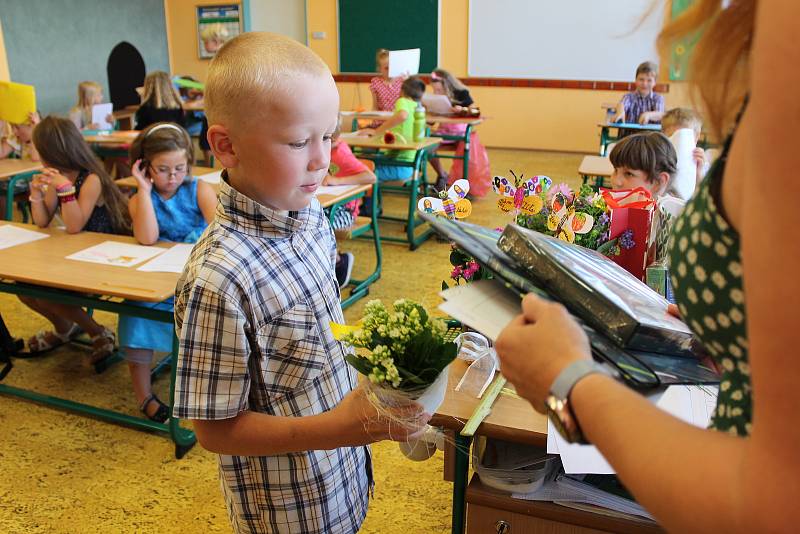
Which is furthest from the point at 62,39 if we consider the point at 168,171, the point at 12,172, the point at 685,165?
the point at 685,165

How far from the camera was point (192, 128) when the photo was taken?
730cm

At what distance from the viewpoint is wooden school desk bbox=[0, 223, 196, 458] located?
219 cm

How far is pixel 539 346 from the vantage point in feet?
1.82

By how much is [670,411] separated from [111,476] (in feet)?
6.56

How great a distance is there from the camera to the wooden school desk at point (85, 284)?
2186 mm

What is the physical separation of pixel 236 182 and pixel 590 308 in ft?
2.15

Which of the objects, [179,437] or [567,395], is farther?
[179,437]

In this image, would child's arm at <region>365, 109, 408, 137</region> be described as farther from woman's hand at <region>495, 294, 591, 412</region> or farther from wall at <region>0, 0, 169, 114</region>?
woman's hand at <region>495, 294, 591, 412</region>

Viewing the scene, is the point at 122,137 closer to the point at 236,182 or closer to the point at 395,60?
the point at 395,60

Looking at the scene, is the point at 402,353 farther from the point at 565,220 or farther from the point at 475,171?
the point at 475,171

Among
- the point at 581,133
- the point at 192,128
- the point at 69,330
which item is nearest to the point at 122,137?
the point at 192,128

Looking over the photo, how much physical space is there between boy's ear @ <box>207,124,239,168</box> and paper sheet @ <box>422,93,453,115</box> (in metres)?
5.73

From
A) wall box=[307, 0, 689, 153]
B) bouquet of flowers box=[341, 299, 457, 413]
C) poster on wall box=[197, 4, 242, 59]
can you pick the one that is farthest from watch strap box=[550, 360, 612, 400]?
poster on wall box=[197, 4, 242, 59]

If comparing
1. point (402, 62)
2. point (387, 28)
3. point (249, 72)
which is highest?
point (387, 28)
